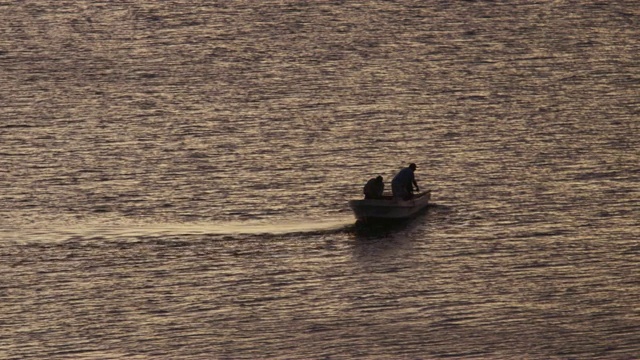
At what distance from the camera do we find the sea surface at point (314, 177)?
1965 inches

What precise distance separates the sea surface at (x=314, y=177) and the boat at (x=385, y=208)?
659mm

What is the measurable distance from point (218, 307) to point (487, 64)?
3579 cm

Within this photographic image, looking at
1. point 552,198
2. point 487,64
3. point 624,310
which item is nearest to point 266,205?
point 552,198

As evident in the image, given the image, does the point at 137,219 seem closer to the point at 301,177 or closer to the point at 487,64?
the point at 301,177

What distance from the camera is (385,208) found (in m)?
58.9

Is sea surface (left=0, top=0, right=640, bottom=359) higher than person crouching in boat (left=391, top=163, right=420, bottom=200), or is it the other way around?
person crouching in boat (left=391, top=163, right=420, bottom=200)

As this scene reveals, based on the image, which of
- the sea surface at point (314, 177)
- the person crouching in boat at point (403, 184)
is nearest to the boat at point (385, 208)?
the person crouching in boat at point (403, 184)

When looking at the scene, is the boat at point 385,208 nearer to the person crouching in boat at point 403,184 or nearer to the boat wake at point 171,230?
the person crouching in boat at point 403,184

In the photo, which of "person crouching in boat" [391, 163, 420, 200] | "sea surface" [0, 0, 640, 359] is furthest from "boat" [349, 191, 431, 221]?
"sea surface" [0, 0, 640, 359]

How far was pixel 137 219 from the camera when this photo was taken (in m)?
60.6

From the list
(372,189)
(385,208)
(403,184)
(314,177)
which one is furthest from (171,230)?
(314,177)

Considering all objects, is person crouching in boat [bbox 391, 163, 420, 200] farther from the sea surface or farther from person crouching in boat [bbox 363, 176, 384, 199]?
the sea surface

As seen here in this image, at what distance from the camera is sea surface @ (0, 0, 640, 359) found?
49.9 m

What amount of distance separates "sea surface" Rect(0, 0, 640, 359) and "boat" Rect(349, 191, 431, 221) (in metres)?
0.66
